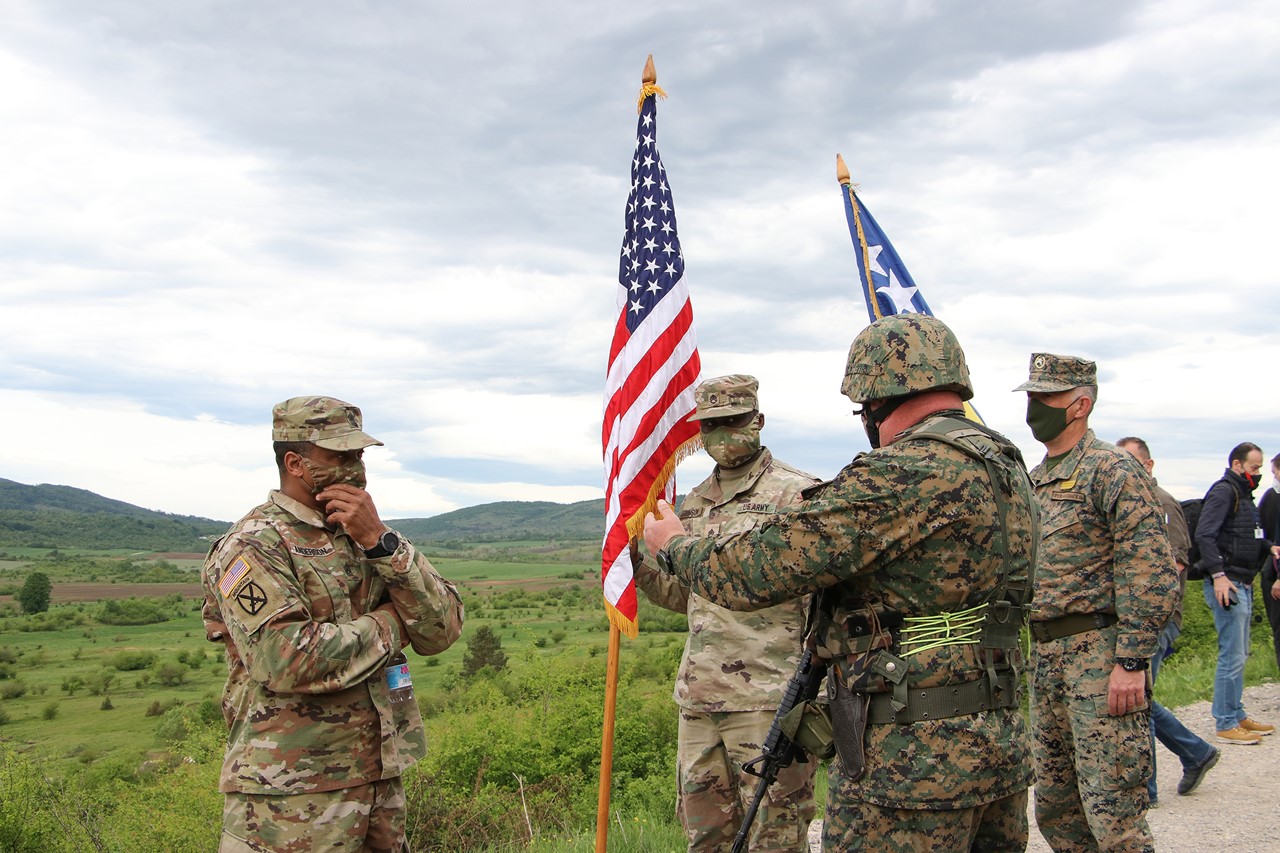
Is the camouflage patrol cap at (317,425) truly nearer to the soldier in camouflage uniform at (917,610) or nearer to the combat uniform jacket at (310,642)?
the combat uniform jacket at (310,642)

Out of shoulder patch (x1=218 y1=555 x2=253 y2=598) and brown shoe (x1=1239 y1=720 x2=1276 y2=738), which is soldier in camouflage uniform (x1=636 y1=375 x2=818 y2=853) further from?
brown shoe (x1=1239 y1=720 x2=1276 y2=738)

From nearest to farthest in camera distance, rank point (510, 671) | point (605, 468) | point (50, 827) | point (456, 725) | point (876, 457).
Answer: point (876, 457)
point (605, 468)
point (50, 827)
point (456, 725)
point (510, 671)

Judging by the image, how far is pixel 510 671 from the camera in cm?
2969

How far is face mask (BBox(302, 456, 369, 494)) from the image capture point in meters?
3.39

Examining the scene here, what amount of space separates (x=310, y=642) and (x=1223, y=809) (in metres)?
7.02

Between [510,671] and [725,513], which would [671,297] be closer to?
[725,513]

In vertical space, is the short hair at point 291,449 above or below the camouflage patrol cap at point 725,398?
below

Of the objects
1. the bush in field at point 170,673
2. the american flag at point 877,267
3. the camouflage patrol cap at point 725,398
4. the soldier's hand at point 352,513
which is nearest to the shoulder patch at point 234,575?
the soldier's hand at point 352,513

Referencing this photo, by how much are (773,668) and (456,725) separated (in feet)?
38.0

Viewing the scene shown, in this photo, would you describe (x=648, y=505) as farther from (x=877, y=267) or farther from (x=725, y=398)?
(x=877, y=267)

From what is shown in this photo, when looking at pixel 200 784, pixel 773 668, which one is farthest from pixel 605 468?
pixel 200 784

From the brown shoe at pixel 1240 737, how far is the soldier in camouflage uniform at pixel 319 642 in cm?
837

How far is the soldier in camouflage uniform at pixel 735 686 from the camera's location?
13.8ft

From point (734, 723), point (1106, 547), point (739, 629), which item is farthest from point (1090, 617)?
point (734, 723)
